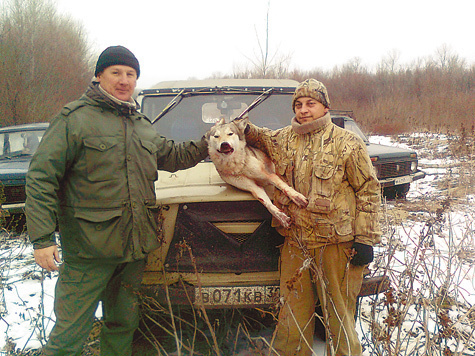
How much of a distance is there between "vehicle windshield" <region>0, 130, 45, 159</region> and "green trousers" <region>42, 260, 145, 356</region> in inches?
231

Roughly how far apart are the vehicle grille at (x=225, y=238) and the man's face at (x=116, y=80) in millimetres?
892

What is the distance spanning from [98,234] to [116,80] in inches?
39.4

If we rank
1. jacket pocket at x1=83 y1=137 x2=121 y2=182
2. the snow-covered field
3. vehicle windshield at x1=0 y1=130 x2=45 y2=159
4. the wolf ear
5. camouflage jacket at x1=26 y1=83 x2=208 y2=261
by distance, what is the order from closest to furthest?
the snow-covered field
camouflage jacket at x1=26 y1=83 x2=208 y2=261
jacket pocket at x1=83 y1=137 x2=121 y2=182
the wolf ear
vehicle windshield at x1=0 y1=130 x2=45 y2=159

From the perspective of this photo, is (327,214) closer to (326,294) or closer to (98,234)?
(326,294)

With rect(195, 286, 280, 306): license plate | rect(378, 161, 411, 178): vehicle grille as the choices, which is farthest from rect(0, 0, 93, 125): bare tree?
rect(195, 286, 280, 306): license plate

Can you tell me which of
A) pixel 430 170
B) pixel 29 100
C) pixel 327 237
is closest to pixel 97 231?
pixel 327 237

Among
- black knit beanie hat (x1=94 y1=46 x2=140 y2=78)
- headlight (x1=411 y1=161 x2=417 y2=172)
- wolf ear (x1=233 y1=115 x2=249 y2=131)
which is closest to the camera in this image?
black knit beanie hat (x1=94 y1=46 x2=140 y2=78)

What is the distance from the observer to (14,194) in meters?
5.57

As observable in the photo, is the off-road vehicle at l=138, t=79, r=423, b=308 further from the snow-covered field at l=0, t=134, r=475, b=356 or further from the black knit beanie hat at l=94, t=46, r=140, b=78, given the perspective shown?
the black knit beanie hat at l=94, t=46, r=140, b=78

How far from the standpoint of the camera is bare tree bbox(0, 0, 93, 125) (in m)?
15.6

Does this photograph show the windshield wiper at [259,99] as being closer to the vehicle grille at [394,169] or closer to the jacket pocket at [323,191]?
the jacket pocket at [323,191]

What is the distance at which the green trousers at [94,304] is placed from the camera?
6.67ft

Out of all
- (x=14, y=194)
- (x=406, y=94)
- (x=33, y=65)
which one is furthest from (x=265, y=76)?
(x=406, y=94)

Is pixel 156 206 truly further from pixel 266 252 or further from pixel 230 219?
pixel 266 252
